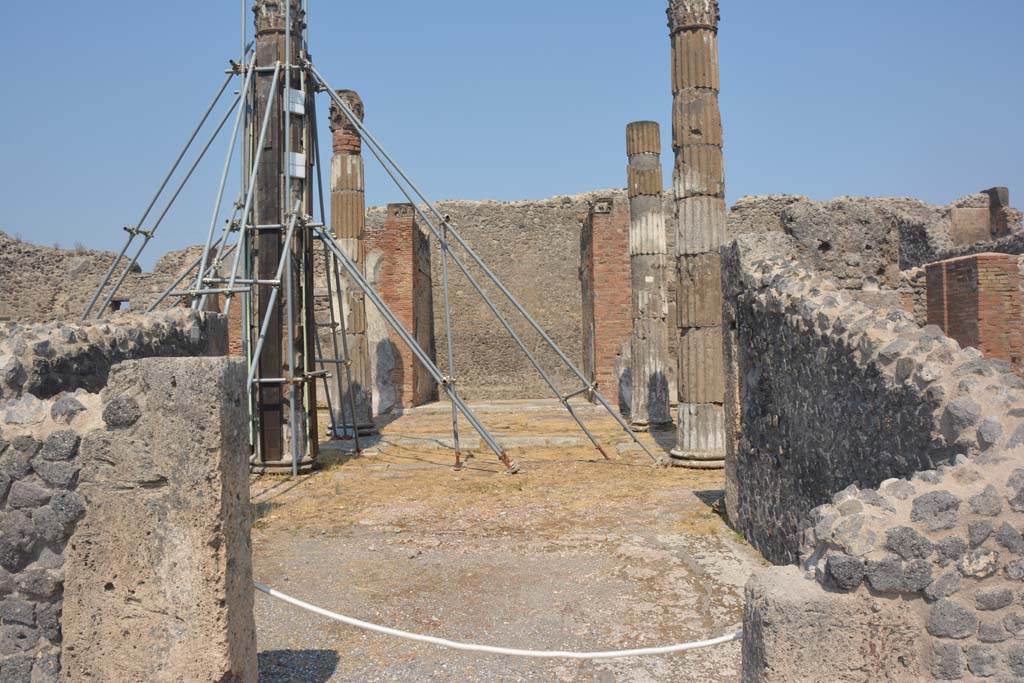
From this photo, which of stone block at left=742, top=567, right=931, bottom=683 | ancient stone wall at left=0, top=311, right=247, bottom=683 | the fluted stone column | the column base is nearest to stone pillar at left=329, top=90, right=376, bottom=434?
the fluted stone column

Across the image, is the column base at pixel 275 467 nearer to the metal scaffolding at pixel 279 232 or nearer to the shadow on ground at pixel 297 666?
the metal scaffolding at pixel 279 232

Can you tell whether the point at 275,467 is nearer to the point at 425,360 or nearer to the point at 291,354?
the point at 291,354

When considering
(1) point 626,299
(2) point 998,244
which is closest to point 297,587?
(1) point 626,299

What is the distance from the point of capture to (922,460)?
3.36m

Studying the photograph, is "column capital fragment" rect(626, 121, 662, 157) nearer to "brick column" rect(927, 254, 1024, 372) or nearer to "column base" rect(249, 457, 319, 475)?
"brick column" rect(927, 254, 1024, 372)

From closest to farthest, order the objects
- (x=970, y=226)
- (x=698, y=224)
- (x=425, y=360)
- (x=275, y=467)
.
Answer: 1. (x=425, y=360)
2. (x=698, y=224)
3. (x=275, y=467)
4. (x=970, y=226)

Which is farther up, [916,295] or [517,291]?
[517,291]

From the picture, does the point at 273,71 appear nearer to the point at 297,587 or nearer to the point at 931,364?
the point at 297,587

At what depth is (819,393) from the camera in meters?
4.66

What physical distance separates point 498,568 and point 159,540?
3115 millimetres

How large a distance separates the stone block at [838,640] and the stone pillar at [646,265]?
1097cm

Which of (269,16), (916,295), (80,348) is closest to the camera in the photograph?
(80,348)

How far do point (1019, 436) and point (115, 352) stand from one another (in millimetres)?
6358

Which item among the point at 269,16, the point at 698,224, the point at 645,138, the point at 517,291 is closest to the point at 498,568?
the point at 698,224
